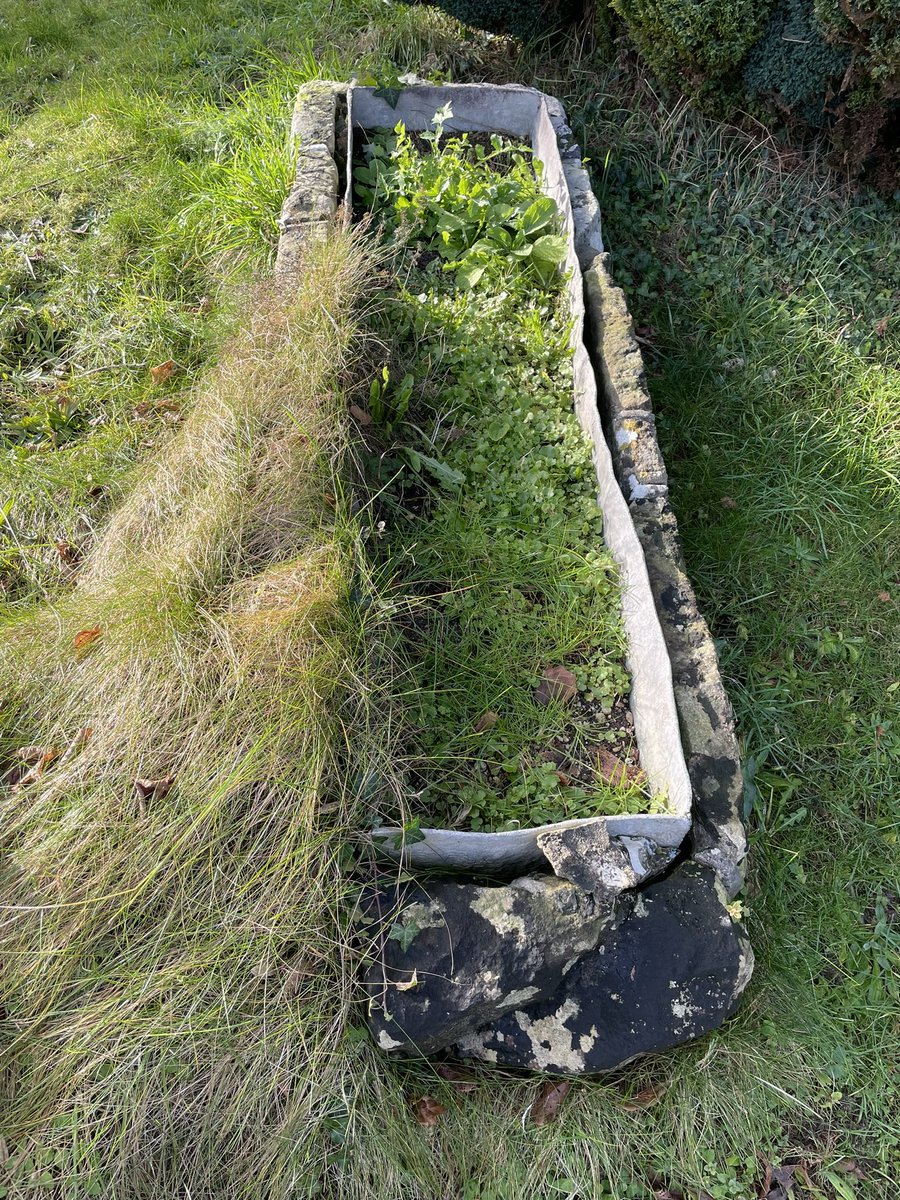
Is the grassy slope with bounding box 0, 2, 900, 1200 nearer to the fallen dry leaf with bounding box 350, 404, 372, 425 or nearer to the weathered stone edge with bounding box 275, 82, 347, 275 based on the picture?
the weathered stone edge with bounding box 275, 82, 347, 275

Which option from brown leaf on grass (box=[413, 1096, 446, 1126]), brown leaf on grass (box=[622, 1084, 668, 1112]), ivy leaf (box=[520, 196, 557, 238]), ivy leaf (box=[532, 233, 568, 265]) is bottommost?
brown leaf on grass (box=[413, 1096, 446, 1126])

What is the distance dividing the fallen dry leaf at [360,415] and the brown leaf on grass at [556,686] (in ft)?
3.57

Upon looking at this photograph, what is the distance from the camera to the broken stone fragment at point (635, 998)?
6.66 feet

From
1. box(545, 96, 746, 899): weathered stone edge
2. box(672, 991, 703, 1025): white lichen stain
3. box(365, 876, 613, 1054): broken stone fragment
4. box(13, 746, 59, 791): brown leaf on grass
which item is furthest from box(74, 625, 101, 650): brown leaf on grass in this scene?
box(672, 991, 703, 1025): white lichen stain

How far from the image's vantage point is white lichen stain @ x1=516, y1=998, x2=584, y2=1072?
2.02 metres

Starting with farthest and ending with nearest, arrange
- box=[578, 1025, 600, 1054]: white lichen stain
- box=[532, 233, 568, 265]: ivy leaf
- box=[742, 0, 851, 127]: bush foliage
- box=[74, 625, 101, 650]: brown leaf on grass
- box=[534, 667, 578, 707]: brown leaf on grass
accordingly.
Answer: box=[742, 0, 851, 127]: bush foliage, box=[532, 233, 568, 265]: ivy leaf, box=[534, 667, 578, 707]: brown leaf on grass, box=[74, 625, 101, 650]: brown leaf on grass, box=[578, 1025, 600, 1054]: white lichen stain

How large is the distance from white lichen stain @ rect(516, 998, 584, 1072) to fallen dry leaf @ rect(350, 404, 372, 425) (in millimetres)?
1939

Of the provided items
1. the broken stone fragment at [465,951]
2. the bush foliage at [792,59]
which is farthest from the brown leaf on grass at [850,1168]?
the bush foliage at [792,59]

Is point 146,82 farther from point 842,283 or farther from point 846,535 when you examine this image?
point 846,535

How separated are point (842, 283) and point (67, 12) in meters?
4.87

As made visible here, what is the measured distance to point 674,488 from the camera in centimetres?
341

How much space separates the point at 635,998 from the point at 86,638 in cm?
179

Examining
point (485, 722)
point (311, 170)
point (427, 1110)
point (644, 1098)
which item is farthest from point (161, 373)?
point (644, 1098)

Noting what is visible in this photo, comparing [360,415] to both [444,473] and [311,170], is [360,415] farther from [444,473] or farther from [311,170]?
[311,170]
